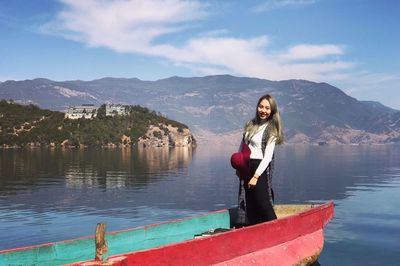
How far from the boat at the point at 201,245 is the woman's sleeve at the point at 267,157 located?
5.19 ft

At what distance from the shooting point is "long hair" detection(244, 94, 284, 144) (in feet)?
37.4

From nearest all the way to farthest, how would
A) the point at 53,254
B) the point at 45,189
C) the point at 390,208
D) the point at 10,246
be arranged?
1. the point at 53,254
2. the point at 10,246
3. the point at 390,208
4. the point at 45,189

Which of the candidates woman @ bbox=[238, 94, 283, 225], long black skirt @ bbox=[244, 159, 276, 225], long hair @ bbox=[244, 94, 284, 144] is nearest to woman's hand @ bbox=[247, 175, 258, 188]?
woman @ bbox=[238, 94, 283, 225]

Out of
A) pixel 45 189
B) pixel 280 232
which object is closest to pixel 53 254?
pixel 280 232

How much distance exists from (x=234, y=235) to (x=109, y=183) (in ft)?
124

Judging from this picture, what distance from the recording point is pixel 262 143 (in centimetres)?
1148

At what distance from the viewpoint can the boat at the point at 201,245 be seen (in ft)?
32.6

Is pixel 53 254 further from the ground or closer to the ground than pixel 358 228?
further from the ground

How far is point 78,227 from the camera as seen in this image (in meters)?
23.7

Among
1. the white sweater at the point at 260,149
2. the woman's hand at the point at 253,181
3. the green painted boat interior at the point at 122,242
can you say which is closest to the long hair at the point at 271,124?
the white sweater at the point at 260,149

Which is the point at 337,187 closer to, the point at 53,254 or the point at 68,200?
the point at 68,200

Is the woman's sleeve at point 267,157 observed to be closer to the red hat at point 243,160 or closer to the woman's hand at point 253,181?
the woman's hand at point 253,181

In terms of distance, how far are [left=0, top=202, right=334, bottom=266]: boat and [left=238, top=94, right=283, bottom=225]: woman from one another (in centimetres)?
97

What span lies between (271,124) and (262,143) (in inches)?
20.4
